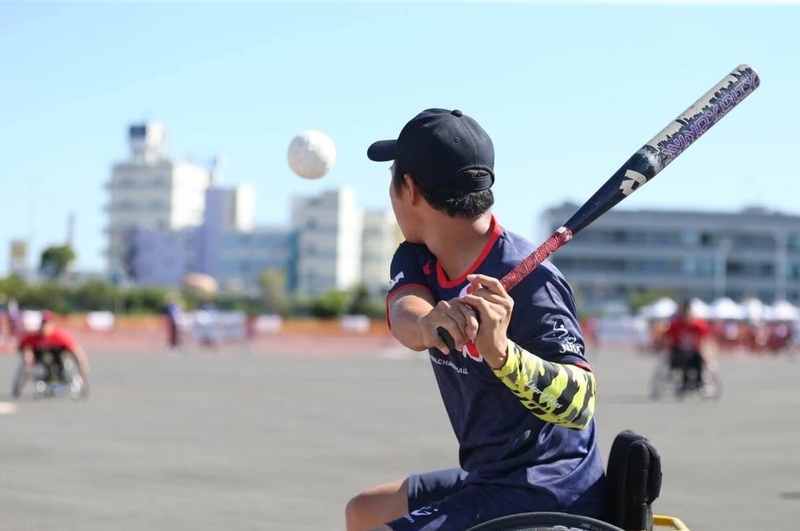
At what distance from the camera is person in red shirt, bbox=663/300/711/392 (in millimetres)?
23188

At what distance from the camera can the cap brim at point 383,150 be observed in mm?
3549

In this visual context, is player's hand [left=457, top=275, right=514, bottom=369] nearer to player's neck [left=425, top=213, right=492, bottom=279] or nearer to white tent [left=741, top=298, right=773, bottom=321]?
player's neck [left=425, top=213, right=492, bottom=279]

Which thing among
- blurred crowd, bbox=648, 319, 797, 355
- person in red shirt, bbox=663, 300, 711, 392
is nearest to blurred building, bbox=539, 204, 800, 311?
blurred crowd, bbox=648, 319, 797, 355

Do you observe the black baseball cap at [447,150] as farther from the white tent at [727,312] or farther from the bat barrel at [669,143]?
the white tent at [727,312]

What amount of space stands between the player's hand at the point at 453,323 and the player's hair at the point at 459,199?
1.57 feet

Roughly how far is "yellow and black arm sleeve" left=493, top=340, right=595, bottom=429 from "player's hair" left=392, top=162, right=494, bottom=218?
44cm

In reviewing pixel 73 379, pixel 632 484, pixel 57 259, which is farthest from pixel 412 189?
pixel 57 259

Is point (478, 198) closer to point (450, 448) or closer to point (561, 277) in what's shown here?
point (561, 277)

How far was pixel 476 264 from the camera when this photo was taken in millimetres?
3424

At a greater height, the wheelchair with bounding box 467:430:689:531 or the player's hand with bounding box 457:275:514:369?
the player's hand with bounding box 457:275:514:369

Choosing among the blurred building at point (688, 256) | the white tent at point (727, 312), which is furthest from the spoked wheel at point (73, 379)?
the blurred building at point (688, 256)

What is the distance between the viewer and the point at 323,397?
21078 millimetres

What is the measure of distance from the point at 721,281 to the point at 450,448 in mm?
143799

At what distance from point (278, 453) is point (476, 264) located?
9.15 metres
